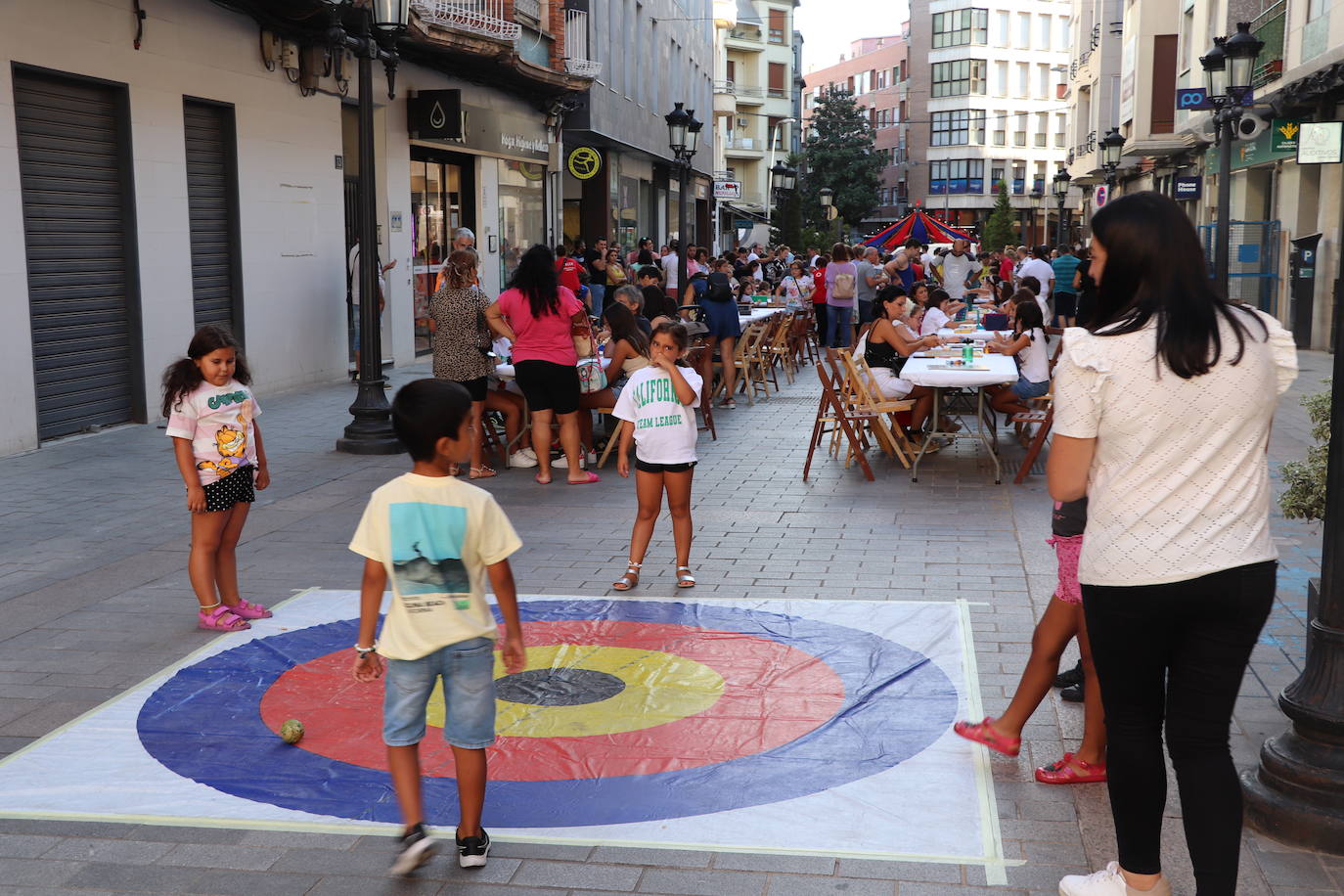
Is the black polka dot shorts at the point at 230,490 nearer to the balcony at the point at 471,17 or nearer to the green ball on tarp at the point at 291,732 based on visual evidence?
the green ball on tarp at the point at 291,732

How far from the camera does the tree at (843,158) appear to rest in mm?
77875

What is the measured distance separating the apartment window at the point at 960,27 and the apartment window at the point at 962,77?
1.11 meters

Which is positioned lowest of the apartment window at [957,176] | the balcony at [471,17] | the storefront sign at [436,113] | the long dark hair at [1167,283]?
the long dark hair at [1167,283]

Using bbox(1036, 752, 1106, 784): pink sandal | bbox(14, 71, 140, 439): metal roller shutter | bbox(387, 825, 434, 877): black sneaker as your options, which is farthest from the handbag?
bbox(387, 825, 434, 877): black sneaker

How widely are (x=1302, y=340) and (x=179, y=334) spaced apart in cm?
1712

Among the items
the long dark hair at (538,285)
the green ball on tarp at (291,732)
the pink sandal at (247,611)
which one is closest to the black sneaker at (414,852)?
the green ball on tarp at (291,732)

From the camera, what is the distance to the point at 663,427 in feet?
23.2

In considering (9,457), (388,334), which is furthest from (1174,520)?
(388,334)

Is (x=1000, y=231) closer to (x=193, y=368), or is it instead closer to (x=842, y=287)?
(x=842, y=287)

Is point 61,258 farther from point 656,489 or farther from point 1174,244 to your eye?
point 1174,244

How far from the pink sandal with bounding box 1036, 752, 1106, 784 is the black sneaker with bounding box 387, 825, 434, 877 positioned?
1.96 m

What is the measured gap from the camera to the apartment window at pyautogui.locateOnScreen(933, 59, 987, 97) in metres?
83.5

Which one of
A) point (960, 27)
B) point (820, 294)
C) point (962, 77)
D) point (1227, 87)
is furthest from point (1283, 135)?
point (960, 27)

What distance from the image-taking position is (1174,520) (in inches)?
125
